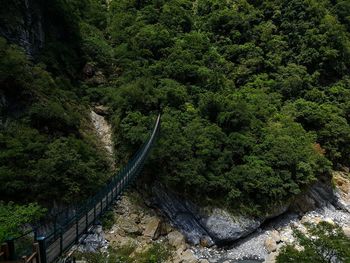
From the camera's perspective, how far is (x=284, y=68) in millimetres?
33062

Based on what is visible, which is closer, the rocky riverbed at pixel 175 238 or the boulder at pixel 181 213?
the rocky riverbed at pixel 175 238

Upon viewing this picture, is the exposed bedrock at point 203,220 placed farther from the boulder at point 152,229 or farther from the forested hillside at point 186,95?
the boulder at point 152,229

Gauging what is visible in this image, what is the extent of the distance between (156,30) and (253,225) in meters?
18.2

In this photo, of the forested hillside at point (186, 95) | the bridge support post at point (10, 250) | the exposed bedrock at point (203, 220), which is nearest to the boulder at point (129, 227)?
the exposed bedrock at point (203, 220)

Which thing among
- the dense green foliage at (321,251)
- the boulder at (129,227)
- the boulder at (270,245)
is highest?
the dense green foliage at (321,251)

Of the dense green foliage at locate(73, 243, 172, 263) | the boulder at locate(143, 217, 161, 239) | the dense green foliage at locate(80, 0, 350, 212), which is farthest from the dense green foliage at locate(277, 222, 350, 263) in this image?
the dense green foliage at locate(80, 0, 350, 212)

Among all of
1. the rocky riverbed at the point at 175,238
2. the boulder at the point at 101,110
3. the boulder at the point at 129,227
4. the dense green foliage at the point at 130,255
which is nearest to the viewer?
the dense green foliage at the point at 130,255

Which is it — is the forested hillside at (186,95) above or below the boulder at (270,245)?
above

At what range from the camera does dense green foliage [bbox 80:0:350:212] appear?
2297cm

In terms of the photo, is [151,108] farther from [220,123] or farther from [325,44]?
[325,44]

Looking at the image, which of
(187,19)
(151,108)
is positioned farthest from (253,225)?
(187,19)

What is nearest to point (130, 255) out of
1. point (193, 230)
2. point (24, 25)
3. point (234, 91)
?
point (193, 230)

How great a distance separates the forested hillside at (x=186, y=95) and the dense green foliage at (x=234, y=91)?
9 cm

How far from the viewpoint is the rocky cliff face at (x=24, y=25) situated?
24.1 metres
